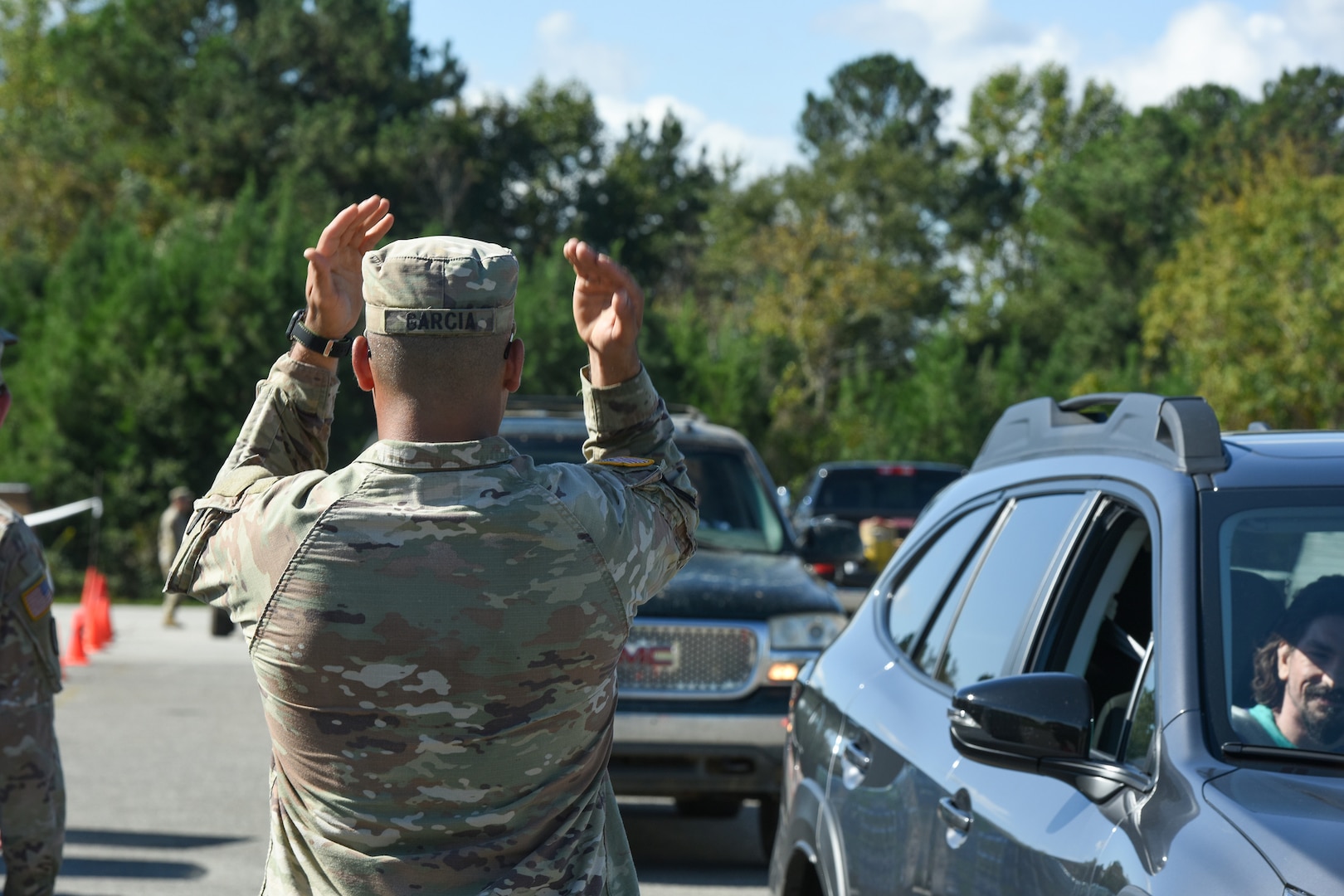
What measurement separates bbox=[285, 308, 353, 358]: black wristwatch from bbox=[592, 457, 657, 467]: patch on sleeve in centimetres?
47

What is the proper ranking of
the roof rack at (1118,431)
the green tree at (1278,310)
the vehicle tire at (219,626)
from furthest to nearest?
1. the green tree at (1278,310)
2. the vehicle tire at (219,626)
3. the roof rack at (1118,431)

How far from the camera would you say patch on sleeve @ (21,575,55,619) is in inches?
198

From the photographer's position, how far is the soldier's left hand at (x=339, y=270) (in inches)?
111

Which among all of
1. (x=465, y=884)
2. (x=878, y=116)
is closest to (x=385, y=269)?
(x=465, y=884)

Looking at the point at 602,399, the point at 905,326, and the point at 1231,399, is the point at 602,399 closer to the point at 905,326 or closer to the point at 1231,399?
the point at 1231,399

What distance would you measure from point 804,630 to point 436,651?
569 centimetres

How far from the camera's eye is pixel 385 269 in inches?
97.5

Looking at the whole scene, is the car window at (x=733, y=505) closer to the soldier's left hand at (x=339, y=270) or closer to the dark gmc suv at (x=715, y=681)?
the dark gmc suv at (x=715, y=681)

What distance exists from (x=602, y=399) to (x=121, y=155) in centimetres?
5480

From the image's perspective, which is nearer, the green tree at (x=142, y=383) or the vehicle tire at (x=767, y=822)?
the vehicle tire at (x=767, y=822)

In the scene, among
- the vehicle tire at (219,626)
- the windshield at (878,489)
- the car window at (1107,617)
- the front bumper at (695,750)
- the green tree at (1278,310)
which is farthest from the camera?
the green tree at (1278,310)

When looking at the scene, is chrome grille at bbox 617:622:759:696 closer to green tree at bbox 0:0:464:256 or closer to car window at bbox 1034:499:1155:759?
car window at bbox 1034:499:1155:759

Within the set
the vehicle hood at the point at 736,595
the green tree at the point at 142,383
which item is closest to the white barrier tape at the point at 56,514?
the green tree at the point at 142,383

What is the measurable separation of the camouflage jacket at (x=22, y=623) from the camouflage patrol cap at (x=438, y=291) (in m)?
2.95
